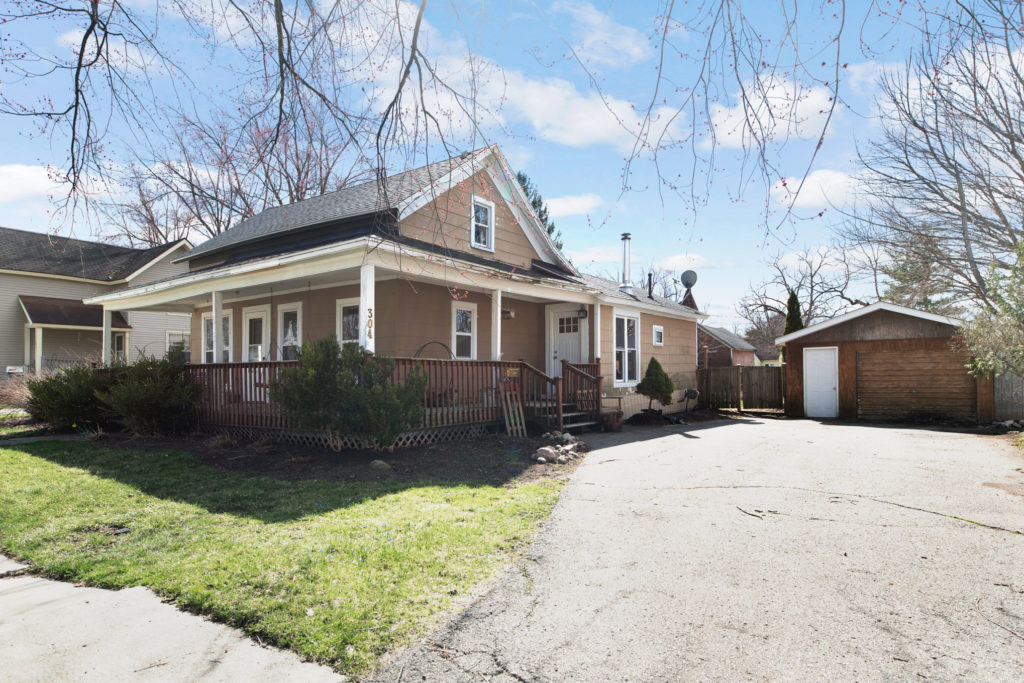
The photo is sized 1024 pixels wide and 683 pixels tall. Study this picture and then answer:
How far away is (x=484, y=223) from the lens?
13562 mm

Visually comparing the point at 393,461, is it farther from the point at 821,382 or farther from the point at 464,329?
the point at 821,382

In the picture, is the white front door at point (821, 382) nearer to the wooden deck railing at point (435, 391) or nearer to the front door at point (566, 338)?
the front door at point (566, 338)

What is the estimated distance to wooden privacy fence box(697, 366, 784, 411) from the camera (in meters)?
19.5

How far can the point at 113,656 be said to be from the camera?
3.06 metres

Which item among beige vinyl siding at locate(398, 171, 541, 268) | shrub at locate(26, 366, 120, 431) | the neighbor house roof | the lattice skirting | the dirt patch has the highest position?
beige vinyl siding at locate(398, 171, 541, 268)

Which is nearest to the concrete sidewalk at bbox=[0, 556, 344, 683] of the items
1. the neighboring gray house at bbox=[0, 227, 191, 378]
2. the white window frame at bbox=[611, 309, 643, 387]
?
the white window frame at bbox=[611, 309, 643, 387]

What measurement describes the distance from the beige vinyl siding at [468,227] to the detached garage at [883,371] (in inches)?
349

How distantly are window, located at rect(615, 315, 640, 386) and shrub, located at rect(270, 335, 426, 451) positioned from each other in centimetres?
852

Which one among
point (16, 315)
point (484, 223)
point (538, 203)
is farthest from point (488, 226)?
point (16, 315)

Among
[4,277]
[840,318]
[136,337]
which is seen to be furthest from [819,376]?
Result: [4,277]

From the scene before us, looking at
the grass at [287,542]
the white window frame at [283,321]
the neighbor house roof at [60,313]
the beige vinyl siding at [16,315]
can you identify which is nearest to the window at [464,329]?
the white window frame at [283,321]

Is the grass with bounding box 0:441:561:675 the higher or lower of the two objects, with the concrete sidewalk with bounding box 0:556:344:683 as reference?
higher

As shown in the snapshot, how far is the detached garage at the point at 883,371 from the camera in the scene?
15227mm

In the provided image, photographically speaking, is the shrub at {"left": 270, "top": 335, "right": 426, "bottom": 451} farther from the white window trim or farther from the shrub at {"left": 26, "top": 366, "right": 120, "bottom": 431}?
the white window trim
